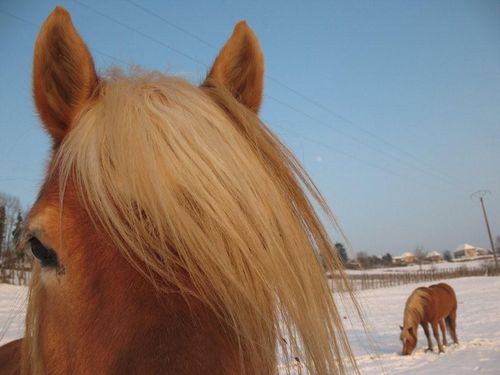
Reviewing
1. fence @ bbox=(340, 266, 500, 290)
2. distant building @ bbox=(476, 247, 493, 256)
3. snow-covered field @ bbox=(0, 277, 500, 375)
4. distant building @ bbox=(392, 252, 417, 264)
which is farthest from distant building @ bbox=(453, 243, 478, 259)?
snow-covered field @ bbox=(0, 277, 500, 375)

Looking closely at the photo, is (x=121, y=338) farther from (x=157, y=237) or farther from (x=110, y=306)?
(x=157, y=237)

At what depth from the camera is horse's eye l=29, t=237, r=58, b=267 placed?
1.12 m

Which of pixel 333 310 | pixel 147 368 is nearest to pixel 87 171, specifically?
pixel 147 368

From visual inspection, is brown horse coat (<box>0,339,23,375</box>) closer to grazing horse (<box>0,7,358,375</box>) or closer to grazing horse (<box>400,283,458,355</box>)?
grazing horse (<box>0,7,358,375</box>)

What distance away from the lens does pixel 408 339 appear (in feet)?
28.8

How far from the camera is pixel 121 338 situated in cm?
86

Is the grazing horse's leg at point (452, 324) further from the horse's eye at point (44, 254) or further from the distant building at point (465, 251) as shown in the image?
the distant building at point (465, 251)

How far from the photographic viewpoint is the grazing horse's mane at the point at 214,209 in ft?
2.94

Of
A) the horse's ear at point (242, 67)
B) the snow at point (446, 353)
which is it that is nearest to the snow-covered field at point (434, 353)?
the snow at point (446, 353)

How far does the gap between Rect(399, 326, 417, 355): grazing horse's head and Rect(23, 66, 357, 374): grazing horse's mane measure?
29.9 feet

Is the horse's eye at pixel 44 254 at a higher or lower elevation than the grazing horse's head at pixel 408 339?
higher

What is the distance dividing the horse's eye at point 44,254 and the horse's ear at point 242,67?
927 mm

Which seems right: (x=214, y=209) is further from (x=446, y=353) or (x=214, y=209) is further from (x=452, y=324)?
(x=452, y=324)

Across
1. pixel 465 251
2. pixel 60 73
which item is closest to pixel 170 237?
pixel 60 73
